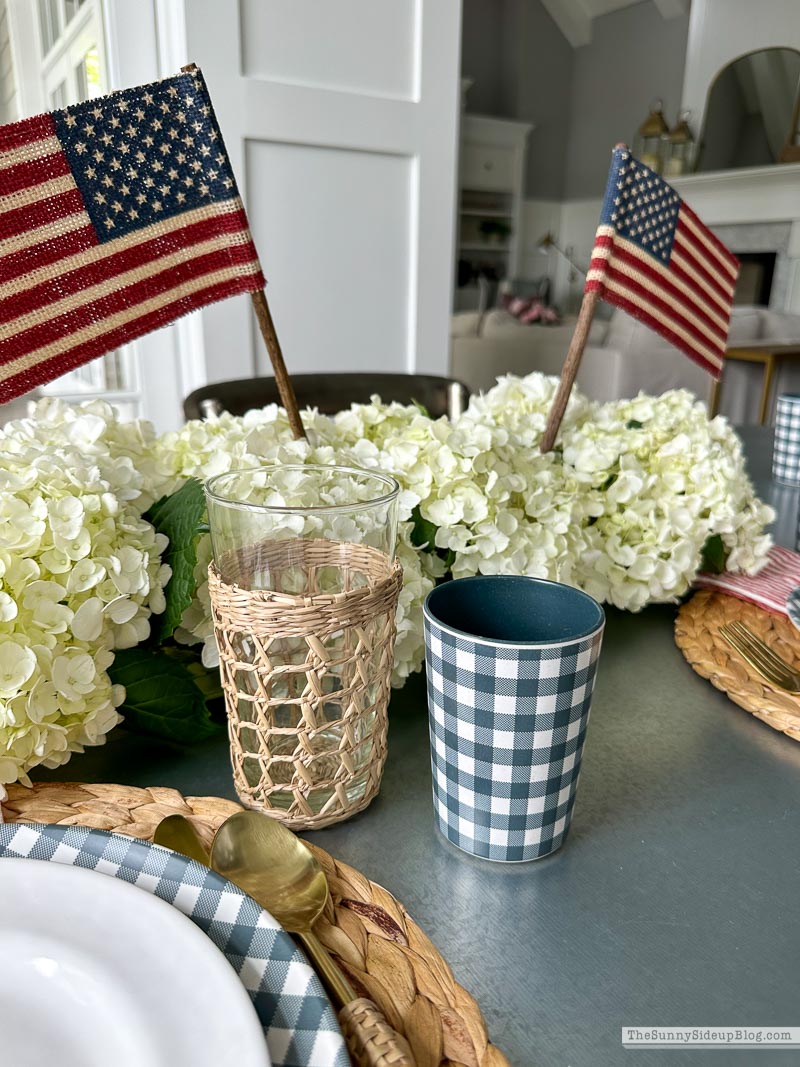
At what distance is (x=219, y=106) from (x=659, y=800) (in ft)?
6.16

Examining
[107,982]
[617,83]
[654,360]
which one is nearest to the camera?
[107,982]

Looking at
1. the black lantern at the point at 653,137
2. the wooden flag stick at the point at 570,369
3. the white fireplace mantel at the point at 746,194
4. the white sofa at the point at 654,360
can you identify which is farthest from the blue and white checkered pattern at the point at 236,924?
the black lantern at the point at 653,137

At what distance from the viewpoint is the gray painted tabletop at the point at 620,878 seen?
1.07ft

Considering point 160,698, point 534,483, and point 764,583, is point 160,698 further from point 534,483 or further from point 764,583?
point 764,583

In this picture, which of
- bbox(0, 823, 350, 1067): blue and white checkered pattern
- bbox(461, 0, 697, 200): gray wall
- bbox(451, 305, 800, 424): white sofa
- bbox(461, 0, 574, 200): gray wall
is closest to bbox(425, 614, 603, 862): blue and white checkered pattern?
bbox(0, 823, 350, 1067): blue and white checkered pattern

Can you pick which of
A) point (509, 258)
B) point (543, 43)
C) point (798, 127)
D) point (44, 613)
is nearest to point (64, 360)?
point (44, 613)

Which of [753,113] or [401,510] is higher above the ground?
[753,113]

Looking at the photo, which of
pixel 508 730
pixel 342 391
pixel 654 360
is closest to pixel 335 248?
pixel 342 391

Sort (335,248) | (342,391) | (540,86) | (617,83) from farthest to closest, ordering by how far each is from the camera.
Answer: (540,86) < (617,83) < (335,248) < (342,391)

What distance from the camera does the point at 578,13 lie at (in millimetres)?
7594

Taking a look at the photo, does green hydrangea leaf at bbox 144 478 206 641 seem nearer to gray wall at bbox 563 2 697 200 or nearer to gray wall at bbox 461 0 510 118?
gray wall at bbox 563 2 697 200

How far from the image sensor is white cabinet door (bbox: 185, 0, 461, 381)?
188 cm

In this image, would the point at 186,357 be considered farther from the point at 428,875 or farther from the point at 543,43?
the point at 543,43

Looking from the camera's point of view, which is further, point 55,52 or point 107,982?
point 55,52
